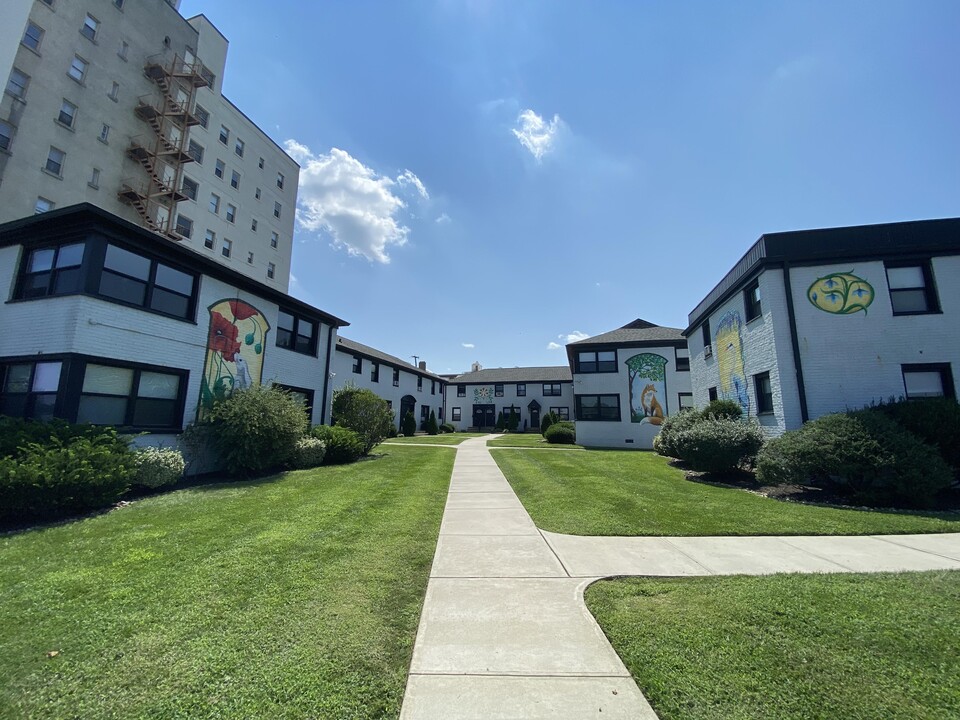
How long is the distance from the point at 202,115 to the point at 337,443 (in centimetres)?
2558

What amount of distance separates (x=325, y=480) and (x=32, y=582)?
639 centimetres

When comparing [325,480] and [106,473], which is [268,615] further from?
[325,480]

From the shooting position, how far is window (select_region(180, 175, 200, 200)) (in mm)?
24656

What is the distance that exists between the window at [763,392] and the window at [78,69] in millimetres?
32903

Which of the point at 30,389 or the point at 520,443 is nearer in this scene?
the point at 30,389

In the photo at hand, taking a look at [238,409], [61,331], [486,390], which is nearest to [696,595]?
[238,409]

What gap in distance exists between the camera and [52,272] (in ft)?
32.3

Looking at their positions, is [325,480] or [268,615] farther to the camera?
[325,480]

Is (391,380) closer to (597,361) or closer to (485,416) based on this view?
(597,361)

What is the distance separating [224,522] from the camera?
21.5 ft

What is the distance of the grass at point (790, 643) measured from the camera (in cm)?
247

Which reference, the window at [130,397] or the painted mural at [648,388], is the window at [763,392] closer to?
the painted mural at [648,388]

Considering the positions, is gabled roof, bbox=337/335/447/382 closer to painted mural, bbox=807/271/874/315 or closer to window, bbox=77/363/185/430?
window, bbox=77/363/185/430

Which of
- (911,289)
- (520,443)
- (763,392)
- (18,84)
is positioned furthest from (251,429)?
(18,84)
